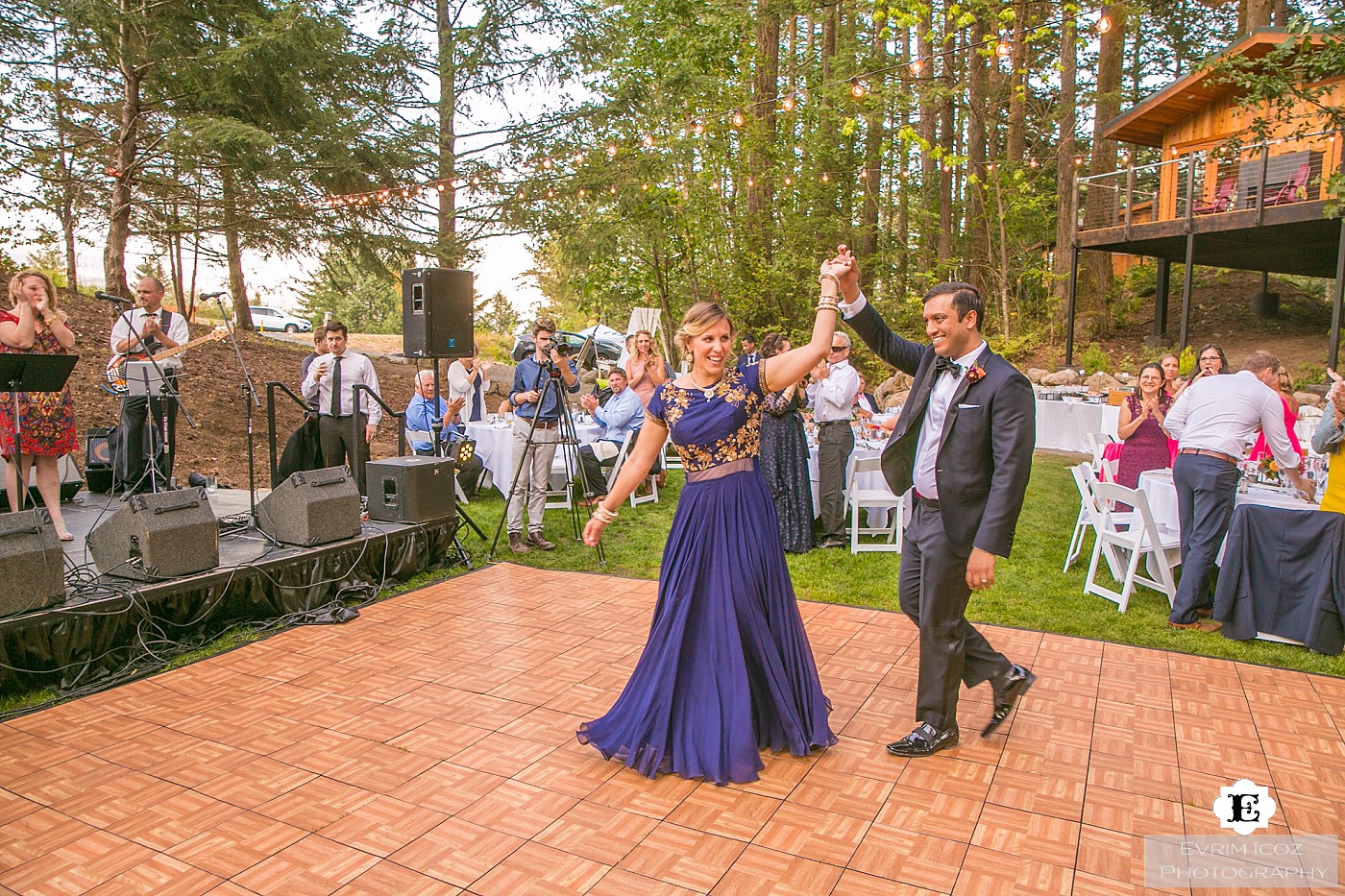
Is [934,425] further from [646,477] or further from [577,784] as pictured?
[646,477]

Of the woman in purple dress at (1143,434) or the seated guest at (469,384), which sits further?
the seated guest at (469,384)

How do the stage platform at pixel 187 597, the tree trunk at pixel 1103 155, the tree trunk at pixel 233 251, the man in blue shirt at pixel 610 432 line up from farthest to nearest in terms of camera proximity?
1. the tree trunk at pixel 1103 155
2. the tree trunk at pixel 233 251
3. the man in blue shirt at pixel 610 432
4. the stage platform at pixel 187 597

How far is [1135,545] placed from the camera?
17.2 ft

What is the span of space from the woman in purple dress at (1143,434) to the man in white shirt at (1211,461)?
106 centimetres

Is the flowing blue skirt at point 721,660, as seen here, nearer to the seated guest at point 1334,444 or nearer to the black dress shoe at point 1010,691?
the black dress shoe at point 1010,691

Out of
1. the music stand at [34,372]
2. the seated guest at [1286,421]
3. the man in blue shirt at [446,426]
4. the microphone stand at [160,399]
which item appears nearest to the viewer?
the music stand at [34,372]

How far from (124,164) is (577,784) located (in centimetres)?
1169

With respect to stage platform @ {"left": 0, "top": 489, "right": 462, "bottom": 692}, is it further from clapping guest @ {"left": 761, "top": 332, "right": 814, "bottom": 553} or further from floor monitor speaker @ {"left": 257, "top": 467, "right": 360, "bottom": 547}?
clapping guest @ {"left": 761, "top": 332, "right": 814, "bottom": 553}

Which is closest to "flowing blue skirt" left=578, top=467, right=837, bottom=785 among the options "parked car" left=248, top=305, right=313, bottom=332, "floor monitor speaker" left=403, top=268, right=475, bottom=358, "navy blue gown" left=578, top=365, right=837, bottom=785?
"navy blue gown" left=578, top=365, right=837, bottom=785

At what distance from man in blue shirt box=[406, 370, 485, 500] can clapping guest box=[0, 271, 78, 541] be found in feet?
11.0

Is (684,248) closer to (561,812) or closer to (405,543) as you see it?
(405,543)

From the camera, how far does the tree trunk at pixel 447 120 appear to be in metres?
14.8

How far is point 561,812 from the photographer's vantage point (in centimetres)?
296

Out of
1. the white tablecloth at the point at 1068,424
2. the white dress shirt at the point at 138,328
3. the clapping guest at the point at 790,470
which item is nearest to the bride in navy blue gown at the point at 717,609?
the clapping guest at the point at 790,470
